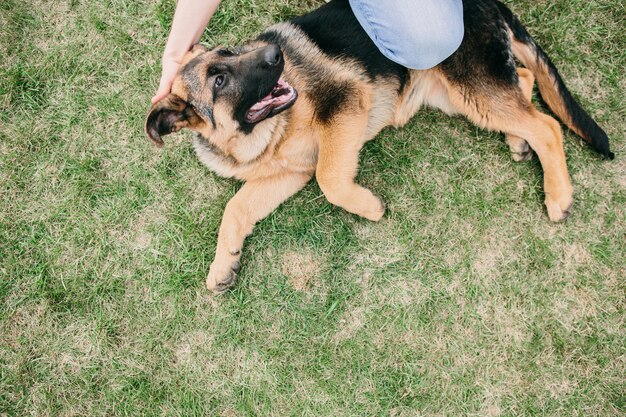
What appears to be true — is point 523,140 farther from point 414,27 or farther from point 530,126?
point 414,27

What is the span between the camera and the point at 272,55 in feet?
11.3

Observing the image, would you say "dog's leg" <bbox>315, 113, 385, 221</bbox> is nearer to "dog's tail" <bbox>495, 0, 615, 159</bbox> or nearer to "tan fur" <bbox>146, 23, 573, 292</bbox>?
"tan fur" <bbox>146, 23, 573, 292</bbox>

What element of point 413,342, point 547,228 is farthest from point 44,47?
point 547,228

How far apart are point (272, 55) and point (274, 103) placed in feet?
1.44

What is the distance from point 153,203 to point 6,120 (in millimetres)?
1891

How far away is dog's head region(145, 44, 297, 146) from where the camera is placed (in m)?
3.52

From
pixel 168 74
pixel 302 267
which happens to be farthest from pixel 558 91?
pixel 168 74

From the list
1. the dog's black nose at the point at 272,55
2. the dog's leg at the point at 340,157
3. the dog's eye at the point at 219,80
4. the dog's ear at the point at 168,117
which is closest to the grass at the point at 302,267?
the dog's leg at the point at 340,157

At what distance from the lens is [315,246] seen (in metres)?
4.48

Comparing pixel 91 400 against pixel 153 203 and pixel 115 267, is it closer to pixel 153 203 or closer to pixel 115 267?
pixel 115 267

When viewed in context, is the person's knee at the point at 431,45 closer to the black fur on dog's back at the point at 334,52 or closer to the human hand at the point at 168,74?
the black fur on dog's back at the point at 334,52

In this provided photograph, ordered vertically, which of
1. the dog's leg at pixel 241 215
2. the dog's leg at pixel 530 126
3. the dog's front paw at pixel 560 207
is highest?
the dog's leg at pixel 530 126

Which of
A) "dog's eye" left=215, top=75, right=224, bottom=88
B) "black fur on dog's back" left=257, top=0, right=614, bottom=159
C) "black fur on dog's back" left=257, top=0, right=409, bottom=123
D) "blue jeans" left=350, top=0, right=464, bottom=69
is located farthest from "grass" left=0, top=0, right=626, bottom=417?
"dog's eye" left=215, top=75, right=224, bottom=88

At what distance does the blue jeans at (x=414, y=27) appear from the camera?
11.7ft
